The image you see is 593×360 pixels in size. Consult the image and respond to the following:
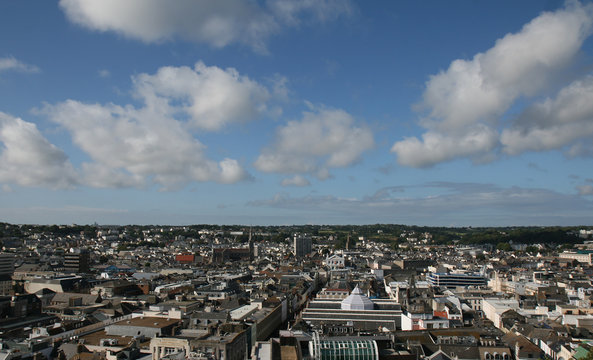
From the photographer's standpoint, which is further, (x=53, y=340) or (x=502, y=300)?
(x=502, y=300)

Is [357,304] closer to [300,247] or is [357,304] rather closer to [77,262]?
[77,262]

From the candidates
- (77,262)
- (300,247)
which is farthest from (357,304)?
(300,247)

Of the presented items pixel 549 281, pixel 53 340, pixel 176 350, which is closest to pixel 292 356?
pixel 176 350

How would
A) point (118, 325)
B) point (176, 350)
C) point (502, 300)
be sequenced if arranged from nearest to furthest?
point (176, 350) → point (118, 325) → point (502, 300)

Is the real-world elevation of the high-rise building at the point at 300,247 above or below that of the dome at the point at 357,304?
above

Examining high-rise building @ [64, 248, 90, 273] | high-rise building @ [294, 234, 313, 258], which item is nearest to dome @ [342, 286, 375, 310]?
high-rise building @ [64, 248, 90, 273]

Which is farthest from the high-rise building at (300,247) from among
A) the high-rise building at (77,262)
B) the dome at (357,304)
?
the dome at (357,304)

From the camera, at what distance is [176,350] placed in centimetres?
3938

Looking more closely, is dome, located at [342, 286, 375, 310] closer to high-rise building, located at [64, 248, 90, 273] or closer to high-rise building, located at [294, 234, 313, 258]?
high-rise building, located at [64, 248, 90, 273]

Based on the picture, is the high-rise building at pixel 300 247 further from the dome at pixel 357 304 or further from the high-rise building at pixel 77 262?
the dome at pixel 357 304

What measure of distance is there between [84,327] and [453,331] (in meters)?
38.1

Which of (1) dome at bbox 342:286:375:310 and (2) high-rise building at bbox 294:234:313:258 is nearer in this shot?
(1) dome at bbox 342:286:375:310

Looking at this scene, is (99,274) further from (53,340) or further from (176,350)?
(176,350)

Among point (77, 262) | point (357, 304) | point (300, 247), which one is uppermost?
point (300, 247)
